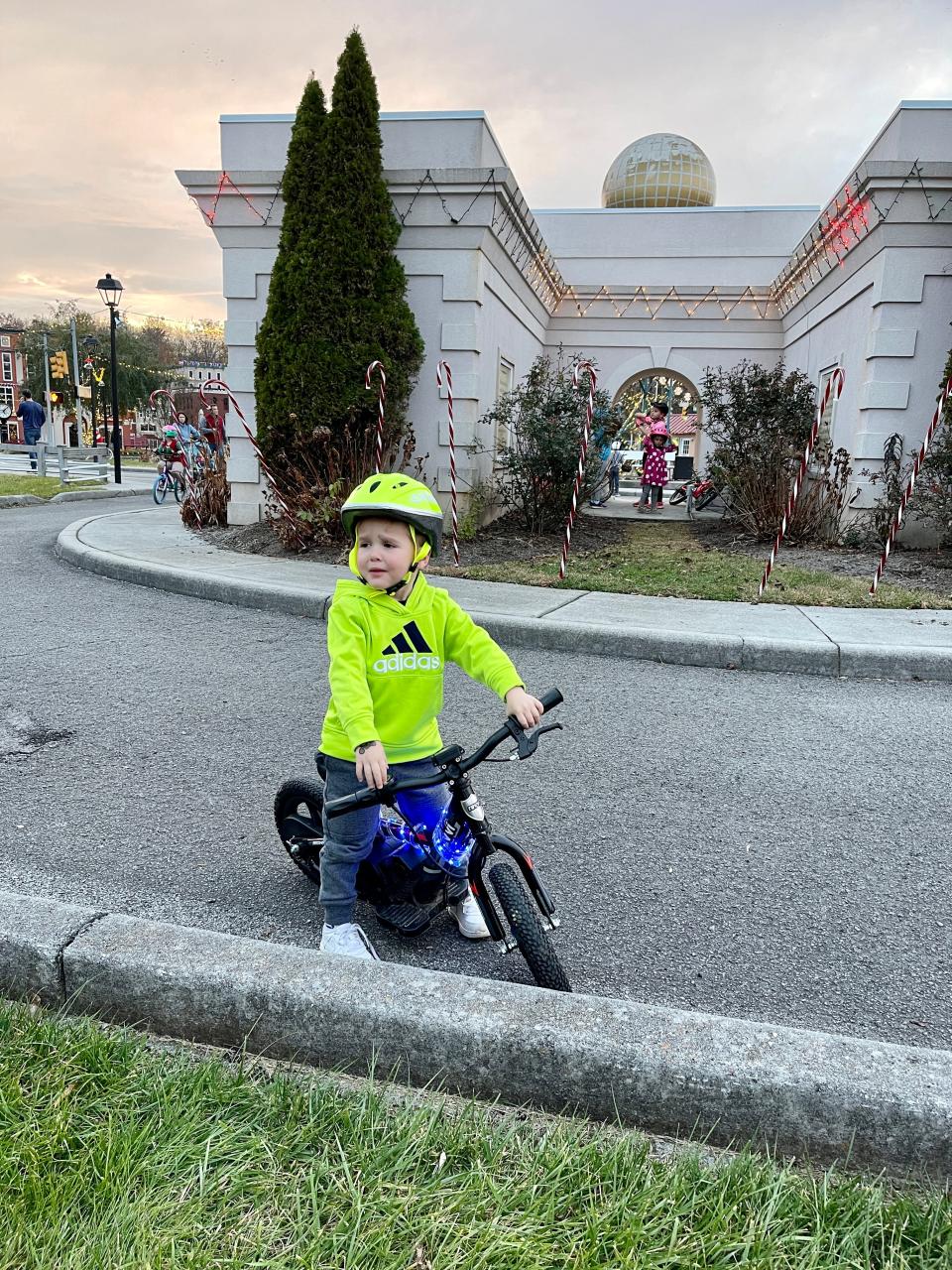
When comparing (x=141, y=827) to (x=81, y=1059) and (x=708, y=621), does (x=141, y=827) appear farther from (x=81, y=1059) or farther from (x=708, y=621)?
(x=708, y=621)

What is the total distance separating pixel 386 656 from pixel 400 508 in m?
0.44

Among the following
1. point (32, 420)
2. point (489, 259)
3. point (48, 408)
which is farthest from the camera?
point (48, 408)

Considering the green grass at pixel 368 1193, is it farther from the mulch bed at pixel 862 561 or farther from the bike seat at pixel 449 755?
the mulch bed at pixel 862 561

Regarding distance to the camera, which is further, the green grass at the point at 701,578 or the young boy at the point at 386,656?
the green grass at the point at 701,578

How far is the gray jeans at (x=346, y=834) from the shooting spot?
2531mm

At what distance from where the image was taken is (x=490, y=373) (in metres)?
12.6

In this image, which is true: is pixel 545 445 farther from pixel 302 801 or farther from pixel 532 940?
pixel 532 940

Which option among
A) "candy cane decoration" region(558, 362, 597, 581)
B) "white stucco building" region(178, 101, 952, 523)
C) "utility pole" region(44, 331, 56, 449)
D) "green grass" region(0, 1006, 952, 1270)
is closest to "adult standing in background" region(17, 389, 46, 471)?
"white stucco building" region(178, 101, 952, 523)

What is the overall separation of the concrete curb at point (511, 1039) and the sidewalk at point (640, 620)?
14.4 feet

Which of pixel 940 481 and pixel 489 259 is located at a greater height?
pixel 489 259

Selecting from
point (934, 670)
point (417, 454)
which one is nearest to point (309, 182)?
point (417, 454)

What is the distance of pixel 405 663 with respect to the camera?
8.28 feet

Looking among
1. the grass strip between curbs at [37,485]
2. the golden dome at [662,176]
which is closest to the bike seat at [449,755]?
the grass strip between curbs at [37,485]

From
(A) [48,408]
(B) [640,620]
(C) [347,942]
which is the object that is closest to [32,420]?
(B) [640,620]
